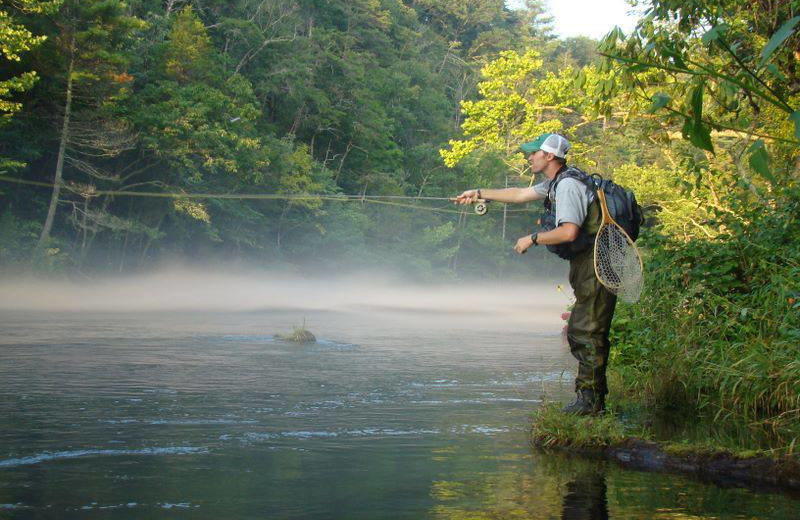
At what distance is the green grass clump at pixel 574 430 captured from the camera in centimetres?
624

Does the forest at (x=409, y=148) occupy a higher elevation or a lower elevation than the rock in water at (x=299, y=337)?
higher

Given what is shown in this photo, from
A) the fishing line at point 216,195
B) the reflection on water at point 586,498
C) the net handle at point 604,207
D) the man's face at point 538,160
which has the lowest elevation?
the reflection on water at point 586,498

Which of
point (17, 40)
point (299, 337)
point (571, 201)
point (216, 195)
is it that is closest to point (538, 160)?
point (571, 201)

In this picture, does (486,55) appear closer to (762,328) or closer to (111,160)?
(111,160)

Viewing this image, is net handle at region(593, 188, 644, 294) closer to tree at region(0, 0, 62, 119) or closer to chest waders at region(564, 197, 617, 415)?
chest waders at region(564, 197, 617, 415)

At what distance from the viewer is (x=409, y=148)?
70.9m

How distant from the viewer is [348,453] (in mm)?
6371

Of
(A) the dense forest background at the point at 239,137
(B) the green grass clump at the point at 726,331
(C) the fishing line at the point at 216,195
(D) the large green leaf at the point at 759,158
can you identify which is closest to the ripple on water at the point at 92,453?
(B) the green grass clump at the point at 726,331

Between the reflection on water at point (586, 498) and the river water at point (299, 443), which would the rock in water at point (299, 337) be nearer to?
the river water at point (299, 443)

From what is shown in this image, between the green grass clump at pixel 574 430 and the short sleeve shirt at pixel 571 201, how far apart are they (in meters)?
1.17

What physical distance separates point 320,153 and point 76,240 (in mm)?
23359

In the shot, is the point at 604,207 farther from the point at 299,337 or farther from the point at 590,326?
the point at 299,337

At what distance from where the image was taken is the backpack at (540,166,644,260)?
664cm

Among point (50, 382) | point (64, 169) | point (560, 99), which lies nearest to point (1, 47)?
point (64, 169)
